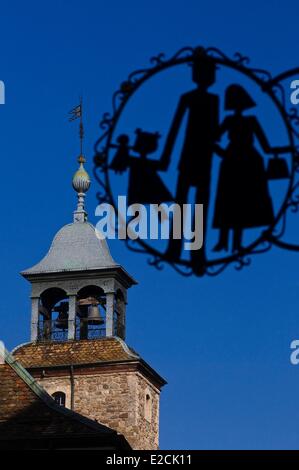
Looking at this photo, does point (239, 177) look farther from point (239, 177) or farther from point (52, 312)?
point (52, 312)

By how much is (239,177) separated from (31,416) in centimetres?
2160

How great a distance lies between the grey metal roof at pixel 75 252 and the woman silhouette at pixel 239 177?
45116 mm

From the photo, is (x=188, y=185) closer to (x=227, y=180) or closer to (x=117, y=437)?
(x=227, y=180)

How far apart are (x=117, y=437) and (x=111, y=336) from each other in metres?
23.0

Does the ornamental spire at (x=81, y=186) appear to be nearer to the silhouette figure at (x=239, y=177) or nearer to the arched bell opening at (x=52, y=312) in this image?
the arched bell opening at (x=52, y=312)

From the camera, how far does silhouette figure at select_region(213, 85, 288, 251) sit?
29.0ft

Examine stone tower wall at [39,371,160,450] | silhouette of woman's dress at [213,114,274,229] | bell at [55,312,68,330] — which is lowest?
silhouette of woman's dress at [213,114,274,229]

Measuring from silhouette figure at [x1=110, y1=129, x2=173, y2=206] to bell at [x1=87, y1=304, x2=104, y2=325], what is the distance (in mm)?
43866

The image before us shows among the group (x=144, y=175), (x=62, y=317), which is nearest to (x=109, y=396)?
(x=62, y=317)

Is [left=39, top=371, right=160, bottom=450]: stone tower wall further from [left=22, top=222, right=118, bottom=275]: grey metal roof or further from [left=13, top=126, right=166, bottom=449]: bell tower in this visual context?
[left=22, top=222, right=118, bottom=275]: grey metal roof

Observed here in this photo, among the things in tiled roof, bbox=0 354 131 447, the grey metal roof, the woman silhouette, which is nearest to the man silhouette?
the woman silhouette

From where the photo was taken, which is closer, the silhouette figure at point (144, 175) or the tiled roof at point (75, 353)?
the silhouette figure at point (144, 175)

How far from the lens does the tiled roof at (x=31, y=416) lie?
28938 mm

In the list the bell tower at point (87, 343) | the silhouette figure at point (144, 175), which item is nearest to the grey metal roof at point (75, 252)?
the bell tower at point (87, 343)
